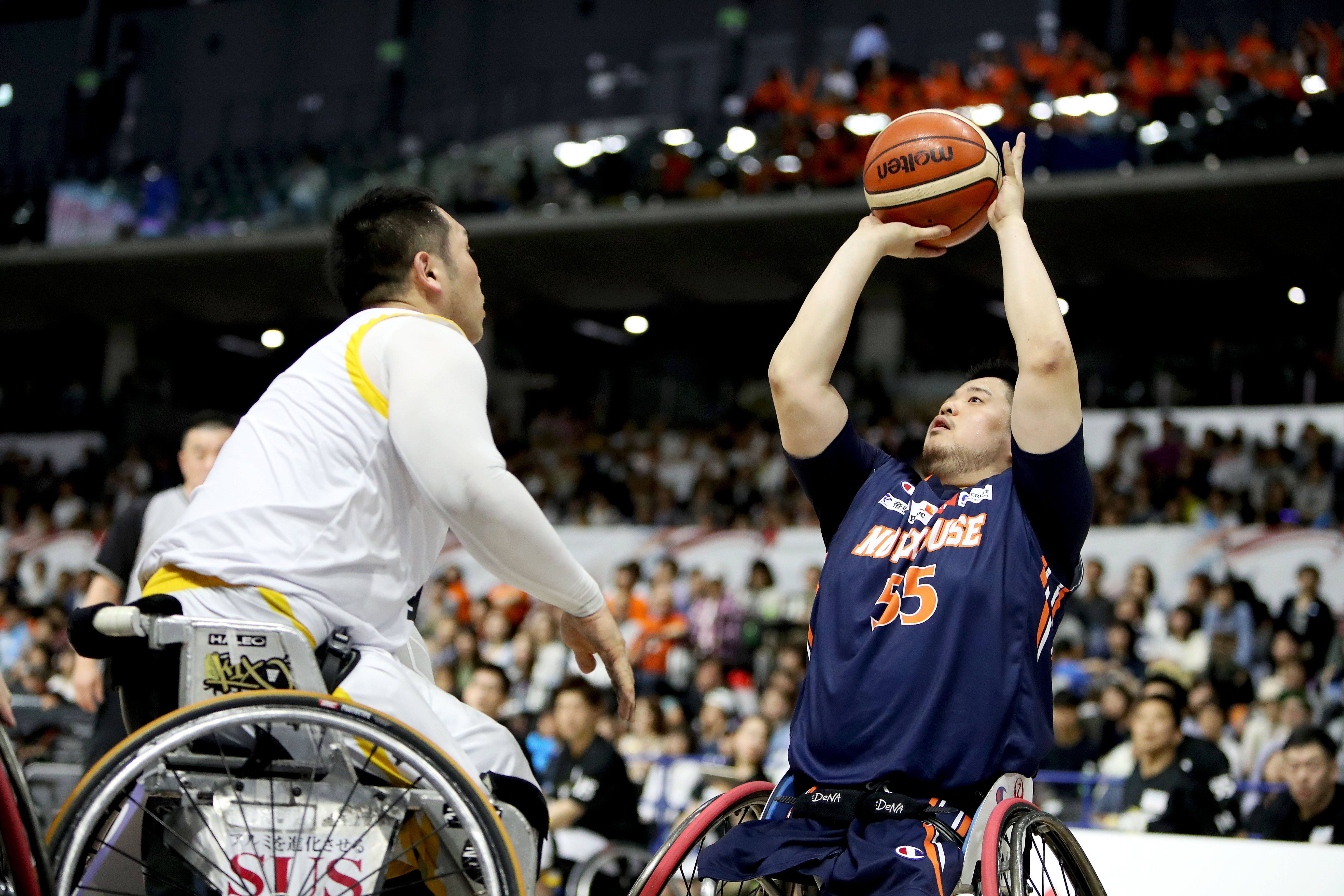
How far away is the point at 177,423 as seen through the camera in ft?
62.5

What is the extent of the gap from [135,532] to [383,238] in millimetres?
2468

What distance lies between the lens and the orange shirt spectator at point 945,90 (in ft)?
44.5

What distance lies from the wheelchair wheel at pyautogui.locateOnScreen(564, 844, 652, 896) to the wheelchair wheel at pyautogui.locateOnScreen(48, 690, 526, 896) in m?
4.41

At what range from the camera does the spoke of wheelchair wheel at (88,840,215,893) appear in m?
2.15

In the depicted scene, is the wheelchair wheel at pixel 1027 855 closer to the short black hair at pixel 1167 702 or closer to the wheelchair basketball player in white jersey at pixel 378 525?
the wheelchair basketball player in white jersey at pixel 378 525

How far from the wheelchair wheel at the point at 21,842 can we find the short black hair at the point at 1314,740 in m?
5.45

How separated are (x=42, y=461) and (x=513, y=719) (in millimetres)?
11731

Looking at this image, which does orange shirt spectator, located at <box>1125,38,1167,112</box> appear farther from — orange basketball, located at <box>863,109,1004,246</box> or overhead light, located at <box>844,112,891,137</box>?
orange basketball, located at <box>863,109,1004,246</box>

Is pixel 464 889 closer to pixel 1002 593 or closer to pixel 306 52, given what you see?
pixel 1002 593

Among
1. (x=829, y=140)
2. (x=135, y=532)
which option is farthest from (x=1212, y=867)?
(x=829, y=140)

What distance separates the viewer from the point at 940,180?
3.17 m

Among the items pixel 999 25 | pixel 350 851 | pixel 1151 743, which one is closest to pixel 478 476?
pixel 350 851

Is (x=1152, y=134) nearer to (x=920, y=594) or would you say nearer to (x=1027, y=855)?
(x=920, y=594)

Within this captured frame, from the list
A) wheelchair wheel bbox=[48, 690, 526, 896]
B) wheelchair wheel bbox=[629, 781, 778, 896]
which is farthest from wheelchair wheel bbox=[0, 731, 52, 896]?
wheelchair wheel bbox=[629, 781, 778, 896]
